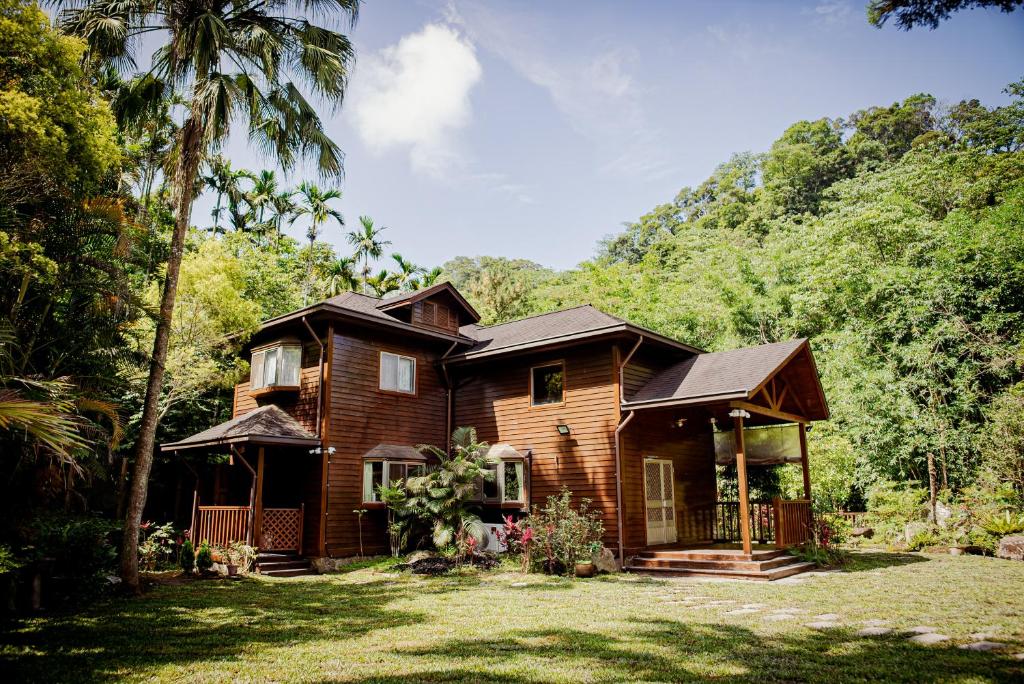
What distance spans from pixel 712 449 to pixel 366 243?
21.9m

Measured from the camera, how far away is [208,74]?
10.3 metres

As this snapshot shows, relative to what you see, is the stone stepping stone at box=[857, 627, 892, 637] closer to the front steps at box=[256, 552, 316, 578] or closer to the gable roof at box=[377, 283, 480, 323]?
the front steps at box=[256, 552, 316, 578]

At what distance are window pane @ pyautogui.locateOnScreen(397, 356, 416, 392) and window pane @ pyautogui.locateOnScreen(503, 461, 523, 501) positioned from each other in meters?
3.08

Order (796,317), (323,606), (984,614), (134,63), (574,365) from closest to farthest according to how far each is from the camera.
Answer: (984,614), (323,606), (134,63), (574,365), (796,317)

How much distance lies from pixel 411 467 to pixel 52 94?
33.9 ft

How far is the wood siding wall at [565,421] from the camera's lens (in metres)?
13.5

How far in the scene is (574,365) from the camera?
1436 centimetres

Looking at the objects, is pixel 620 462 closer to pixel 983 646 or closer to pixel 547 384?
pixel 547 384

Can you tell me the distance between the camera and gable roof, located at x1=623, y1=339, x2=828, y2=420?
472 inches

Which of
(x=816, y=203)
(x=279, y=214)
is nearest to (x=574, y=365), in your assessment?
(x=279, y=214)

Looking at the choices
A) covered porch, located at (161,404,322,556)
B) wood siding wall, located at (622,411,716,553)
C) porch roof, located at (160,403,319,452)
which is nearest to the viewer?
porch roof, located at (160,403,319,452)

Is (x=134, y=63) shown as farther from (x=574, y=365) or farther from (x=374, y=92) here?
(x=574, y=365)

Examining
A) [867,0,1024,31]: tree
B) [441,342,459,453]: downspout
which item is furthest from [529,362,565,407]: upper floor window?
[867,0,1024,31]: tree

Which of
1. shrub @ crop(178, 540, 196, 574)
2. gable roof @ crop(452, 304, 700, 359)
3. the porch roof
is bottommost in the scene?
shrub @ crop(178, 540, 196, 574)
